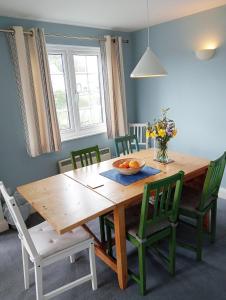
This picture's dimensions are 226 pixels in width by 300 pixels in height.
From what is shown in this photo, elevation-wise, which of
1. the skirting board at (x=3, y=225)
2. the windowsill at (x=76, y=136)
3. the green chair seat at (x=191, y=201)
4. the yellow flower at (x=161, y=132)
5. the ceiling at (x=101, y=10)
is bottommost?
the skirting board at (x=3, y=225)

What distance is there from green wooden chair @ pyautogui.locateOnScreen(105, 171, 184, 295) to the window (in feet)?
6.41

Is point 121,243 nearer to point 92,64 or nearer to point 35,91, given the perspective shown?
point 35,91

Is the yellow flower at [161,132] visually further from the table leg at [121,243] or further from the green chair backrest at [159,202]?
the table leg at [121,243]

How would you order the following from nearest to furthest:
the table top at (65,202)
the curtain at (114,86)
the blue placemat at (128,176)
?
1. the table top at (65,202)
2. the blue placemat at (128,176)
3. the curtain at (114,86)

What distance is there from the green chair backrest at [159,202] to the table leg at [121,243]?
140 millimetres

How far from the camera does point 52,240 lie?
6.06ft

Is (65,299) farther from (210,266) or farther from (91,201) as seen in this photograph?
(210,266)

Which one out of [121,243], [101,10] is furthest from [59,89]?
[121,243]

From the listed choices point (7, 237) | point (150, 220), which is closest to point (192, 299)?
point (150, 220)

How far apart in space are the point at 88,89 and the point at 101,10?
3.95 feet

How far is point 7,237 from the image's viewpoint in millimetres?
2791

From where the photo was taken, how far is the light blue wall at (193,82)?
3.07m

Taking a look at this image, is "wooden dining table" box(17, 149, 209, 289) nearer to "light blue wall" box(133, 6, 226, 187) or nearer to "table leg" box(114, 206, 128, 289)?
"table leg" box(114, 206, 128, 289)

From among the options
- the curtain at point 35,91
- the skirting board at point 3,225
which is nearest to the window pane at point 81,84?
the curtain at point 35,91
